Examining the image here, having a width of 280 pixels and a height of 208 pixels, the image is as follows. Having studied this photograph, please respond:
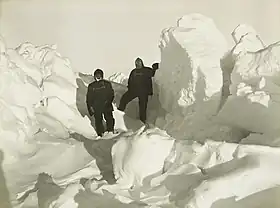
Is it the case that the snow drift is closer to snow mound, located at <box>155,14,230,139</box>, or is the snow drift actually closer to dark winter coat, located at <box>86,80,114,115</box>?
dark winter coat, located at <box>86,80,114,115</box>

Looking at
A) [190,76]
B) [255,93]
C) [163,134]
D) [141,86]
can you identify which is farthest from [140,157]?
[141,86]

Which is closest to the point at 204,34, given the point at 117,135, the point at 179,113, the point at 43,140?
the point at 179,113

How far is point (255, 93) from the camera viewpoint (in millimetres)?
1268

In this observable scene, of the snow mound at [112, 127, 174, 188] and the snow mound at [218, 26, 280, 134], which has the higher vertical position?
the snow mound at [218, 26, 280, 134]

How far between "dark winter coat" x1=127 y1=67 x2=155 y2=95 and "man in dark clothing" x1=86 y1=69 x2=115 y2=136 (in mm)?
98

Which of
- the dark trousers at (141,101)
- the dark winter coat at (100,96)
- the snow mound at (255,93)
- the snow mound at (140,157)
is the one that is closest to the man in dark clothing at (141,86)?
the dark trousers at (141,101)

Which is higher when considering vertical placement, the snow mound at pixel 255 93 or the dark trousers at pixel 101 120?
the snow mound at pixel 255 93

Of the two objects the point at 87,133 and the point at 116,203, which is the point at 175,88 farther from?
the point at 116,203

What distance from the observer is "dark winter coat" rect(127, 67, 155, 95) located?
166 centimetres

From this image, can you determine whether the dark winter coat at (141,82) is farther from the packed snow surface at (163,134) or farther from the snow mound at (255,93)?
the snow mound at (255,93)

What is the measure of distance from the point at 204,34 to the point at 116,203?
2.30ft

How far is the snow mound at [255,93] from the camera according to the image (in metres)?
1.26

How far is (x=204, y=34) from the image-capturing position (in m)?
1.59

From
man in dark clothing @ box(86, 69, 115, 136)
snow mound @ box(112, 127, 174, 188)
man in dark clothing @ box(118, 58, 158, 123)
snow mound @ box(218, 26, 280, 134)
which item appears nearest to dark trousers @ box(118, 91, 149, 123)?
man in dark clothing @ box(118, 58, 158, 123)
